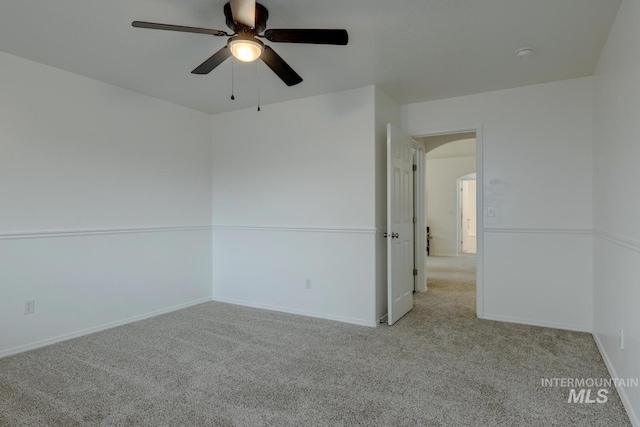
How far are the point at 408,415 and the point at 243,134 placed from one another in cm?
357

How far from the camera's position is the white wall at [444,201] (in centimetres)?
924

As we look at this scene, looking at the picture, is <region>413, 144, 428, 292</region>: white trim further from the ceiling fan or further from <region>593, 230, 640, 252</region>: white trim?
the ceiling fan

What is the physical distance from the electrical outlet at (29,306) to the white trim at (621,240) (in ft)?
13.9

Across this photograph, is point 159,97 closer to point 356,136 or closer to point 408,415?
point 356,136

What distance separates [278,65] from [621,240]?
2415 mm

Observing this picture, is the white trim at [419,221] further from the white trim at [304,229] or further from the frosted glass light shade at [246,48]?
the frosted glass light shade at [246,48]

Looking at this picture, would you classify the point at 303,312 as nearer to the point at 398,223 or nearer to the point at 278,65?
the point at 398,223

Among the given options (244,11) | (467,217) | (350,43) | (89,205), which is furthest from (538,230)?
(467,217)

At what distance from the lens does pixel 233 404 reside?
6.91 ft

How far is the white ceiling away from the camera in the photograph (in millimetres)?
2213

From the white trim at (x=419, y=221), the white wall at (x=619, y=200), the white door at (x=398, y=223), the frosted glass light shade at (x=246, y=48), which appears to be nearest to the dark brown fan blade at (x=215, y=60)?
the frosted glass light shade at (x=246, y=48)

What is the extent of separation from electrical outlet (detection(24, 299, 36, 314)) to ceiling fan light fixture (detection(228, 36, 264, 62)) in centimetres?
271

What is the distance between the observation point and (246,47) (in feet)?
6.81

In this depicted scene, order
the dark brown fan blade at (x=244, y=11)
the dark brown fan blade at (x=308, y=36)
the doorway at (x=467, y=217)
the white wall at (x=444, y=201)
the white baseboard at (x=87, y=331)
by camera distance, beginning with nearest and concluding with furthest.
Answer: the dark brown fan blade at (x=244, y=11) < the dark brown fan blade at (x=308, y=36) < the white baseboard at (x=87, y=331) < the white wall at (x=444, y=201) < the doorway at (x=467, y=217)
